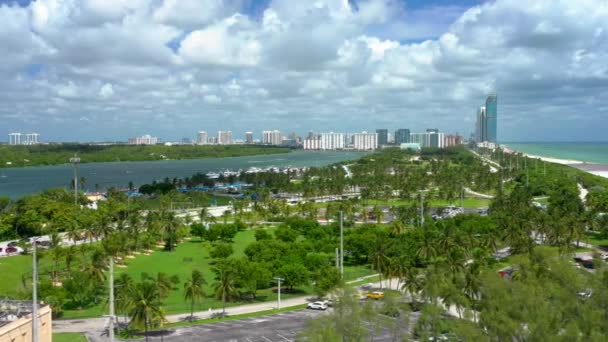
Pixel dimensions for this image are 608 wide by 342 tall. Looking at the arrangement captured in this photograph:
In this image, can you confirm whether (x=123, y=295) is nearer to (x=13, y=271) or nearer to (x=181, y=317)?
(x=181, y=317)

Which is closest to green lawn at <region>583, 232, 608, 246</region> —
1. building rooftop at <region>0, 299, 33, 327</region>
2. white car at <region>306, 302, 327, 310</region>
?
white car at <region>306, 302, 327, 310</region>

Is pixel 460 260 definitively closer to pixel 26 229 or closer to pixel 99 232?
pixel 99 232

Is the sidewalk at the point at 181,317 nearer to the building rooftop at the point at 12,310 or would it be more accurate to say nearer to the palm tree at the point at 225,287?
the palm tree at the point at 225,287

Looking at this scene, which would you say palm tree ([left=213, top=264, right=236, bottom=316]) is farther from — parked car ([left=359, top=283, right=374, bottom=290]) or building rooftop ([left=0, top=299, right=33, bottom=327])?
building rooftop ([left=0, top=299, right=33, bottom=327])

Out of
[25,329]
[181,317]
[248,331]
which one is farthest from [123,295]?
[25,329]

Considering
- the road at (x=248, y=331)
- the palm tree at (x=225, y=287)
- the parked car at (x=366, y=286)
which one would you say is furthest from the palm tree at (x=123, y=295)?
the parked car at (x=366, y=286)

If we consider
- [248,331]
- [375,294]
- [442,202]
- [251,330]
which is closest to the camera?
[248,331]
